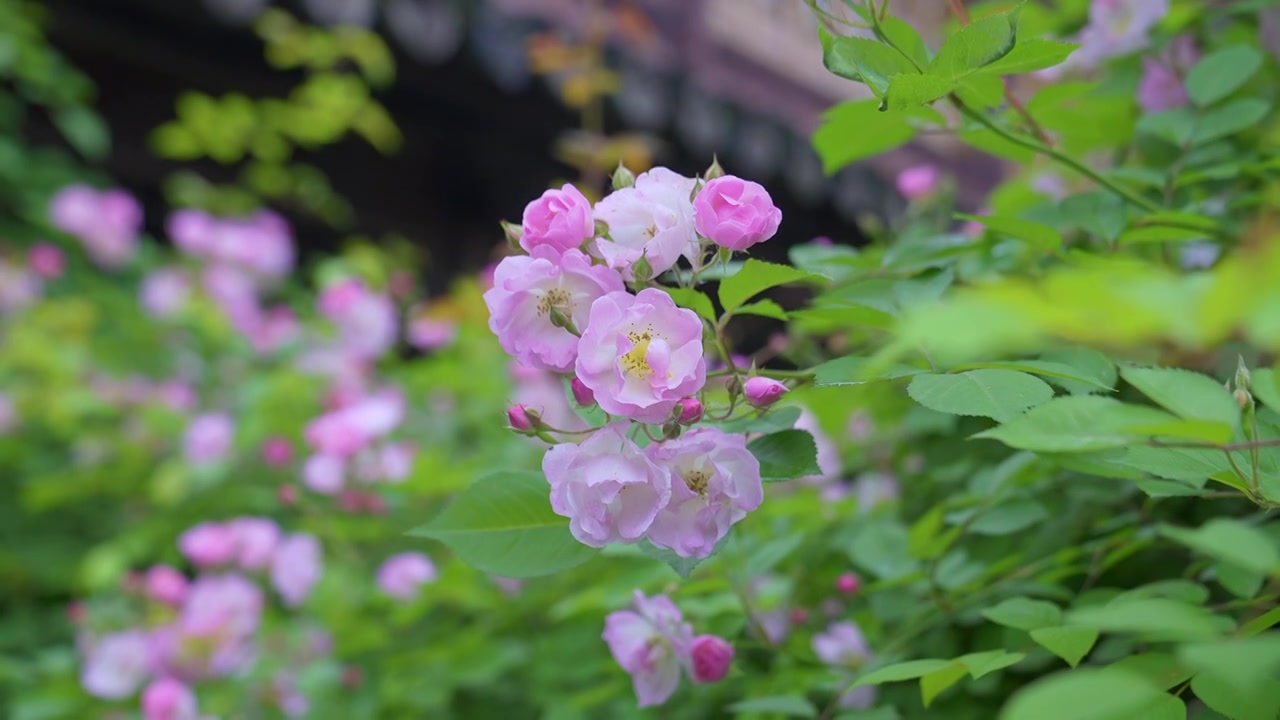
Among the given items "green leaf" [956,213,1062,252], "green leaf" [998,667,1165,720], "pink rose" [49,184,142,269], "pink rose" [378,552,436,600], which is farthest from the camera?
"pink rose" [49,184,142,269]

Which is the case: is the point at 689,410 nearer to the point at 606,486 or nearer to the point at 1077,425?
the point at 606,486

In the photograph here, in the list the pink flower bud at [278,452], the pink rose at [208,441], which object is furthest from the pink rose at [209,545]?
the pink rose at [208,441]

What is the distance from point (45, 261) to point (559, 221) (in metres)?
2.16

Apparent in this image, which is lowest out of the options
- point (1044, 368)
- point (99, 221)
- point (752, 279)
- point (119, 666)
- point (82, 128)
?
point (1044, 368)

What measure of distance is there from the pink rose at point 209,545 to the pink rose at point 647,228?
111cm

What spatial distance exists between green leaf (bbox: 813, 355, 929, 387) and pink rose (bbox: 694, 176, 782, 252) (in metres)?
0.07

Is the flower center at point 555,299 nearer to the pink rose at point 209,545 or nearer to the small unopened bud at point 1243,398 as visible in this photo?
the small unopened bud at point 1243,398

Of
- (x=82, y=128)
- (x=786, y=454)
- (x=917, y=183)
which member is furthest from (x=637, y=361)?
(x=82, y=128)

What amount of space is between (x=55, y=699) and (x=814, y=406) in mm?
1108

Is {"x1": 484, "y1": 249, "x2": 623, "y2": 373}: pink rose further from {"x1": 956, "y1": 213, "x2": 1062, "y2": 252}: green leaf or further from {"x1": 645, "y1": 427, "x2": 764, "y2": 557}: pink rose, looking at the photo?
{"x1": 956, "y1": 213, "x2": 1062, "y2": 252}: green leaf

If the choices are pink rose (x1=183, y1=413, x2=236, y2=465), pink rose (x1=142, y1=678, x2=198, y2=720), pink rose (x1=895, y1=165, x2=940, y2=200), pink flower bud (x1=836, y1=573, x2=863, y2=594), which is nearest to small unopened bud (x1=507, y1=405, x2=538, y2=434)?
pink flower bud (x1=836, y1=573, x2=863, y2=594)

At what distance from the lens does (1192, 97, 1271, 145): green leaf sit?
68cm

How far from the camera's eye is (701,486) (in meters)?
0.45

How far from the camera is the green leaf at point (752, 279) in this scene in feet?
1.45
